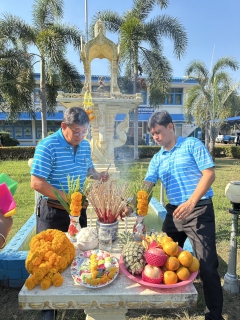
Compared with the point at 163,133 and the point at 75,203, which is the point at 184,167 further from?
the point at 75,203

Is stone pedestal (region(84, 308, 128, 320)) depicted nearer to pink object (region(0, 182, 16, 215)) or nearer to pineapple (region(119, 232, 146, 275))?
pineapple (region(119, 232, 146, 275))

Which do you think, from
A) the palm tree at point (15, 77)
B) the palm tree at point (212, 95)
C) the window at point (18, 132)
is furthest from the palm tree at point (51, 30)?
the window at point (18, 132)

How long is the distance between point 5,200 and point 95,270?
59cm

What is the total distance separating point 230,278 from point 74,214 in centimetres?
188

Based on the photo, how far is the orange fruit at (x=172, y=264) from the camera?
4.42 ft

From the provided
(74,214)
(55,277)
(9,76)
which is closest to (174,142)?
(74,214)

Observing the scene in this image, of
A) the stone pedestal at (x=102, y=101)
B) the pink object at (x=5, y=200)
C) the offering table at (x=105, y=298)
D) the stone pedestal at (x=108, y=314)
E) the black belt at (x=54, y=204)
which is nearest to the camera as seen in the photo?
the pink object at (x=5, y=200)

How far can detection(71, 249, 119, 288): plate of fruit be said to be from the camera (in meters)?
1.31

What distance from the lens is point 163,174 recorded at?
2137mm

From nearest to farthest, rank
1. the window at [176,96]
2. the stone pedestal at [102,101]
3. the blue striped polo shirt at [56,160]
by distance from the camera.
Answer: the blue striped polo shirt at [56,160] → the stone pedestal at [102,101] → the window at [176,96]

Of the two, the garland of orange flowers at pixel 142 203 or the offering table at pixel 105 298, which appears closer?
the offering table at pixel 105 298

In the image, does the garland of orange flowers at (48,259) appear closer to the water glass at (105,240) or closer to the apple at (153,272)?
the water glass at (105,240)

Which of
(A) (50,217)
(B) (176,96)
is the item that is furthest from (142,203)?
(B) (176,96)

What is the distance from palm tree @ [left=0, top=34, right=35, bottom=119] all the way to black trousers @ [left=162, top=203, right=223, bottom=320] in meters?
11.0
